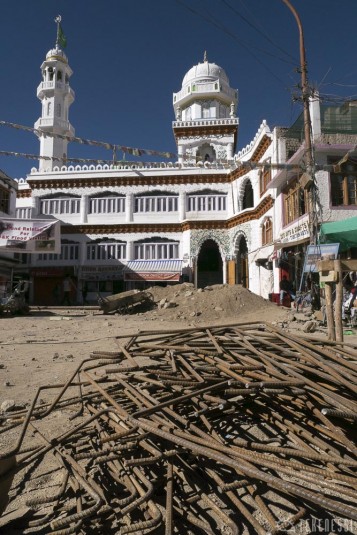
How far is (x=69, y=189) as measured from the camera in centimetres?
2497

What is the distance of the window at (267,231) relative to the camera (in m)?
19.1

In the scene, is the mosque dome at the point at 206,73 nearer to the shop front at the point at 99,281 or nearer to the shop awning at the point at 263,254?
the shop awning at the point at 263,254

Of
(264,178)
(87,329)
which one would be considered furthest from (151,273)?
(87,329)

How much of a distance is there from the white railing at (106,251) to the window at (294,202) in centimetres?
1194

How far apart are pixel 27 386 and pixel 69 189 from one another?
22.5 meters

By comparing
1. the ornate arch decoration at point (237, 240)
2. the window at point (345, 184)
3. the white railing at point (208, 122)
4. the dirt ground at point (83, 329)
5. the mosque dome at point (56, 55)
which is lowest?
the dirt ground at point (83, 329)

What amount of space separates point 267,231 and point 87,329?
42.5ft

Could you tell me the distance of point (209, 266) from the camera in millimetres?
27984

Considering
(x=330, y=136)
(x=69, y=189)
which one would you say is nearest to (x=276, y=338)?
(x=330, y=136)

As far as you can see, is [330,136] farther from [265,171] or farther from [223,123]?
[223,123]

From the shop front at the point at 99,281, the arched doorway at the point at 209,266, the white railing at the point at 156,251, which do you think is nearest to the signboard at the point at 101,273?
the shop front at the point at 99,281

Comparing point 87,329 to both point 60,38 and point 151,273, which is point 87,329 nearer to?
point 151,273

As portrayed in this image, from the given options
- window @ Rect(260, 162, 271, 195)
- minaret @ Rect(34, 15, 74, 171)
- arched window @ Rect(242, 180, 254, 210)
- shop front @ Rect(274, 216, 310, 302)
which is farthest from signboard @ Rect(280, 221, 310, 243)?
minaret @ Rect(34, 15, 74, 171)

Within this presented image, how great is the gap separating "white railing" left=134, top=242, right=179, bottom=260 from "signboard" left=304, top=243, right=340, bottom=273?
44.0ft
